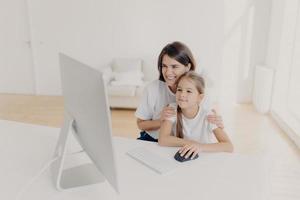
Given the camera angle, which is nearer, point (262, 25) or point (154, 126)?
point (154, 126)

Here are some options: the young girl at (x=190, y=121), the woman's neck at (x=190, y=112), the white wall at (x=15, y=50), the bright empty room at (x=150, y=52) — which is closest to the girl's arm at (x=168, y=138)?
the young girl at (x=190, y=121)

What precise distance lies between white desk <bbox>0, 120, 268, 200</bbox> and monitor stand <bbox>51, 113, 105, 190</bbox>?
0.12 ft

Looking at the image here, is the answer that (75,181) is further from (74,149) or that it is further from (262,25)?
(262,25)

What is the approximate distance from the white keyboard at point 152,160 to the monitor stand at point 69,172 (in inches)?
7.9

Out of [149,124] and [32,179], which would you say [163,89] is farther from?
[32,179]

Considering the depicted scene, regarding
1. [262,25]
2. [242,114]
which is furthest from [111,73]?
[262,25]

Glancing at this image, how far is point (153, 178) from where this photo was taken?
123 cm

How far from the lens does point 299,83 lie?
355 cm

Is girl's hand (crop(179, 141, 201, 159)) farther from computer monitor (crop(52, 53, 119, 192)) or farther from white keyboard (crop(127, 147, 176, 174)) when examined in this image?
computer monitor (crop(52, 53, 119, 192))

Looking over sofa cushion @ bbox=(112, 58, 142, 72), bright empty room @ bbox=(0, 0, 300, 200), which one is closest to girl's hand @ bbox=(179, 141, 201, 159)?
bright empty room @ bbox=(0, 0, 300, 200)

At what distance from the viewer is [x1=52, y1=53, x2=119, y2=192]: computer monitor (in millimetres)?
917

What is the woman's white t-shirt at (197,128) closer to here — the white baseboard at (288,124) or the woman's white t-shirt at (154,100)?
the woman's white t-shirt at (154,100)

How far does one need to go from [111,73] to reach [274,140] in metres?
2.41

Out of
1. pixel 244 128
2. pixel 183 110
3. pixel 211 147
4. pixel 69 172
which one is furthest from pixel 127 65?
pixel 69 172
